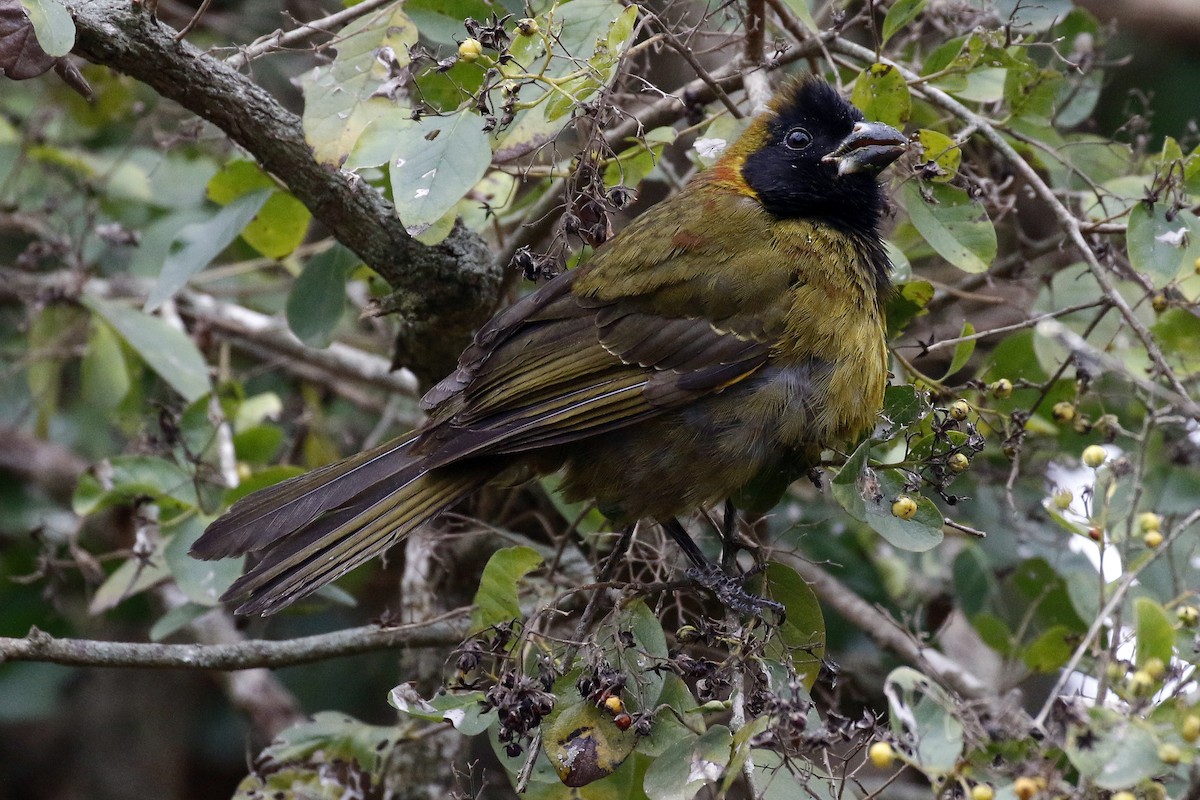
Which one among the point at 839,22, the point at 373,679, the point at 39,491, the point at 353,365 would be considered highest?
the point at 839,22

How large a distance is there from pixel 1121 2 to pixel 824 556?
3.29 m

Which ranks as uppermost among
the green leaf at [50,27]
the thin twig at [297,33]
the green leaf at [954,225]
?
the green leaf at [50,27]

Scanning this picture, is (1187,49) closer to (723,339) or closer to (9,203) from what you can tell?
(723,339)

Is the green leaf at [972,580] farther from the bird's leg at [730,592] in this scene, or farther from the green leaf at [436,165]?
the green leaf at [436,165]

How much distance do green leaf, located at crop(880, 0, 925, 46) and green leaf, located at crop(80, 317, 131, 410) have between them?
2.37 meters

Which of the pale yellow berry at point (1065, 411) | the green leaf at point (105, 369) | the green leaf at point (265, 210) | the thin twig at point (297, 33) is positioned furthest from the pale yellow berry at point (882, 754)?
the green leaf at point (105, 369)

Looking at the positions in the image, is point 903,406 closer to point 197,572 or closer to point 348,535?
point 348,535

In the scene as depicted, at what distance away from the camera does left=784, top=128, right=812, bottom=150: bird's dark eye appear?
2816 millimetres

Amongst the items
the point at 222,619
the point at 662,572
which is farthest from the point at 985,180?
the point at 222,619

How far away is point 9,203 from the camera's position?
4.18 m

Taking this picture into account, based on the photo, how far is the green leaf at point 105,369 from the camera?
360 centimetres

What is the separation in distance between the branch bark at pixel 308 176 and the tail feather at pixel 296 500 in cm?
33

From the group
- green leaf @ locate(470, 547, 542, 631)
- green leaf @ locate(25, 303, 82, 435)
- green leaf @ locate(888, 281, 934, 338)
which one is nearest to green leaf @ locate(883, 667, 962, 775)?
green leaf @ locate(470, 547, 542, 631)

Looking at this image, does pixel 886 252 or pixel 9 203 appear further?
pixel 9 203
